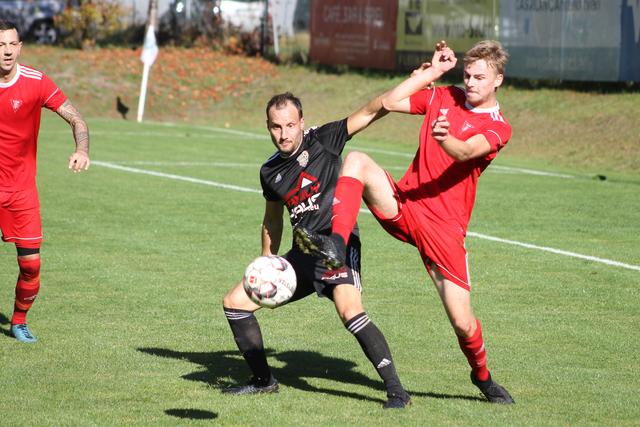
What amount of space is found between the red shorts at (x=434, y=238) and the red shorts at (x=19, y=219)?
2.95 metres

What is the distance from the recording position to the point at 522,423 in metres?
6.57

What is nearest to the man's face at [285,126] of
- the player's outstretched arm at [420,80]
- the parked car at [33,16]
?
the player's outstretched arm at [420,80]

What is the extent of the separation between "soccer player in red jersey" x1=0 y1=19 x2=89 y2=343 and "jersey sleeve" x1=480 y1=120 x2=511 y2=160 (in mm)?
3172

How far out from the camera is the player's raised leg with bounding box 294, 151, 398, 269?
21.1 ft

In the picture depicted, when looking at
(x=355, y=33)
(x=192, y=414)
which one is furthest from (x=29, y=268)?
(x=355, y=33)

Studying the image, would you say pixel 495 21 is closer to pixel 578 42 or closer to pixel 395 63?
pixel 578 42

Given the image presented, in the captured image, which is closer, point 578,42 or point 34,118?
point 34,118

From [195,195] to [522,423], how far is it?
11.0 m

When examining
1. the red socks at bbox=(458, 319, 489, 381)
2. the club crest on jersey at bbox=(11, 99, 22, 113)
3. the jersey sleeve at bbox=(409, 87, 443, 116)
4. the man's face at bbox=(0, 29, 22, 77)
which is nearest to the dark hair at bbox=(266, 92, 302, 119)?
the jersey sleeve at bbox=(409, 87, 443, 116)

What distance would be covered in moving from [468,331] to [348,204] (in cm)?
109

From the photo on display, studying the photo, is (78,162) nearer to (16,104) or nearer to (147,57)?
(16,104)

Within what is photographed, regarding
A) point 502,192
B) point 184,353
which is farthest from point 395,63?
point 184,353

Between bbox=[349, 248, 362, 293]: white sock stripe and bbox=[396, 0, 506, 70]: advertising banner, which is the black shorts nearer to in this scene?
bbox=[349, 248, 362, 293]: white sock stripe

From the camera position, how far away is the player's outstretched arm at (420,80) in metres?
6.97
